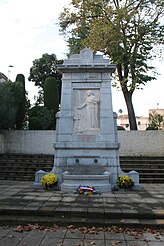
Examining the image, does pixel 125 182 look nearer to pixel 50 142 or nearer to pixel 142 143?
pixel 142 143

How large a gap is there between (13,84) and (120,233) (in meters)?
16.0

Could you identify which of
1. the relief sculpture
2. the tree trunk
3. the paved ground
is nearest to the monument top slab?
the relief sculpture

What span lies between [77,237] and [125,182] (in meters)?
3.88

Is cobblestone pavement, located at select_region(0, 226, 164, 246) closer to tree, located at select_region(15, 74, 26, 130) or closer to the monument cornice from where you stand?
the monument cornice

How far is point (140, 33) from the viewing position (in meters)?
18.2

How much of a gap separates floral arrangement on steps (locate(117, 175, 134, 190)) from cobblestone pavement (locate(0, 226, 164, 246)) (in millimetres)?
3191

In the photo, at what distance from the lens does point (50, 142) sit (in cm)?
1647

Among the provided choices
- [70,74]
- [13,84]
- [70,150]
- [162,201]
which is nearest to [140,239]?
[162,201]

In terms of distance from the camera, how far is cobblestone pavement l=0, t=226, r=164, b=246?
4.29 m

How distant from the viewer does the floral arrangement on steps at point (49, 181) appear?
26.9 ft

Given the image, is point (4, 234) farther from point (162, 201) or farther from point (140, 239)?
point (162, 201)

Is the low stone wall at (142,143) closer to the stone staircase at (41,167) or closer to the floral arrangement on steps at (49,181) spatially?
the stone staircase at (41,167)

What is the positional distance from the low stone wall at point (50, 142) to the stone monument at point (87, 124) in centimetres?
762

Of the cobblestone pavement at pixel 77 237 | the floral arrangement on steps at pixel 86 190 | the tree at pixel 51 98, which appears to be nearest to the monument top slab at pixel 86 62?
the floral arrangement on steps at pixel 86 190
